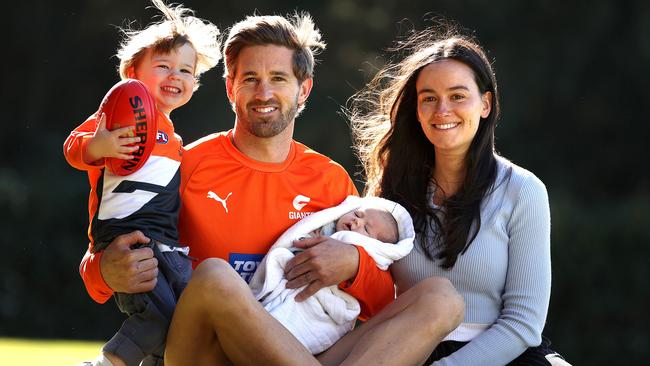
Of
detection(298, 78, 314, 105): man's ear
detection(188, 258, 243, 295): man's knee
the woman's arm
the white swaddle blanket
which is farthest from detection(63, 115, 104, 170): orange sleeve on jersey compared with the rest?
the woman's arm

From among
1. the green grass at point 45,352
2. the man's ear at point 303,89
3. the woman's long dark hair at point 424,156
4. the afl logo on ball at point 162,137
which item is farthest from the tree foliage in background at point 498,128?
the afl logo on ball at point 162,137

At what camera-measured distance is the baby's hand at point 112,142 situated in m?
3.54

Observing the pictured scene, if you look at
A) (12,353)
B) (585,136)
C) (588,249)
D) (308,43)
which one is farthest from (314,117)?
(308,43)

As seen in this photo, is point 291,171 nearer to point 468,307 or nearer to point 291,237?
point 291,237

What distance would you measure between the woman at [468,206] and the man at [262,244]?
0.25 meters

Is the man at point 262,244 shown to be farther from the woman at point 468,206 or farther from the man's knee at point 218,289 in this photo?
the woman at point 468,206

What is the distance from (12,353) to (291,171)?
5.02 m

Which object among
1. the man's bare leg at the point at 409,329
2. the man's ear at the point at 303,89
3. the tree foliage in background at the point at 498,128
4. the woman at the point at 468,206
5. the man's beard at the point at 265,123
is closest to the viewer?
the man's bare leg at the point at 409,329

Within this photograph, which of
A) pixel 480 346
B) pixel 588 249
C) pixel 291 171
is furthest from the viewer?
pixel 588 249

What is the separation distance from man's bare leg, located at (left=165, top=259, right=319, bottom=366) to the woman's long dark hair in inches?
34.2

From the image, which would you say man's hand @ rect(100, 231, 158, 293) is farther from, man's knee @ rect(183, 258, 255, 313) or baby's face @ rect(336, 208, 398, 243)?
baby's face @ rect(336, 208, 398, 243)

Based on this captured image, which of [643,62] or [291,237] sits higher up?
[643,62]

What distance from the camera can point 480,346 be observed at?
3836mm

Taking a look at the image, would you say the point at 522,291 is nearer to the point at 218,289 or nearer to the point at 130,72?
the point at 218,289
